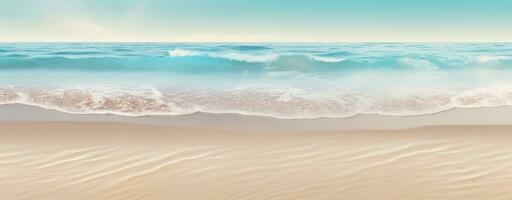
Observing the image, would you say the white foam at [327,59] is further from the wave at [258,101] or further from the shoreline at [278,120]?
the shoreline at [278,120]

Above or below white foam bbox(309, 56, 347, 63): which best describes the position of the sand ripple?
above

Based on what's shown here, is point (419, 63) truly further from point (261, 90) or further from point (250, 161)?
point (250, 161)

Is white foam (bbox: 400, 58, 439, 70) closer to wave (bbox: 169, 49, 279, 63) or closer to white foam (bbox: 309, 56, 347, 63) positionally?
white foam (bbox: 309, 56, 347, 63)

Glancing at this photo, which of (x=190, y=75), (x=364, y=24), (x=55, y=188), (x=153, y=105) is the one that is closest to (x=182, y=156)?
(x=55, y=188)

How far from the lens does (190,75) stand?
44.2 ft

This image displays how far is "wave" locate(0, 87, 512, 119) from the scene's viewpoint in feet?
22.7

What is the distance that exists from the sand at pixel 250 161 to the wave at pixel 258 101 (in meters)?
1.13

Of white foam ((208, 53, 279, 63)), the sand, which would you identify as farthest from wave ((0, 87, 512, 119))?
white foam ((208, 53, 279, 63))

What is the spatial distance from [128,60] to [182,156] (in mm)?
13744

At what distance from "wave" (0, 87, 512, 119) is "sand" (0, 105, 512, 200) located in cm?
113

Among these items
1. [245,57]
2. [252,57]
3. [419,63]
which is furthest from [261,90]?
[419,63]

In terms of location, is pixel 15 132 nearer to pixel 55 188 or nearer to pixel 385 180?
pixel 55 188

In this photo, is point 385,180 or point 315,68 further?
point 315,68

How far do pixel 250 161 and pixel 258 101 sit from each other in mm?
3568
